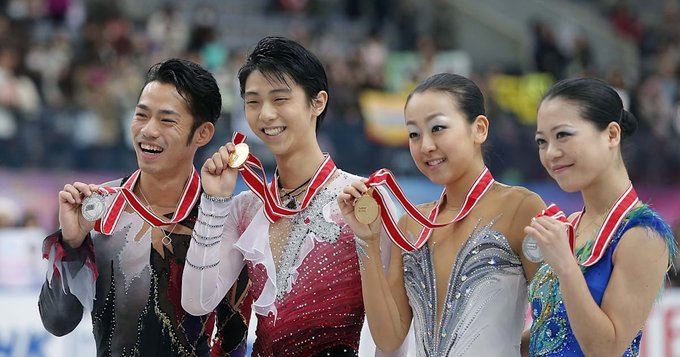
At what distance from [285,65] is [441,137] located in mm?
609

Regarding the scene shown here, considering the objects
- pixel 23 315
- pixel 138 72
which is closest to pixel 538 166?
pixel 138 72

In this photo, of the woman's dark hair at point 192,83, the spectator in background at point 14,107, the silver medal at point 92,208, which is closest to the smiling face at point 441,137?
the woman's dark hair at point 192,83

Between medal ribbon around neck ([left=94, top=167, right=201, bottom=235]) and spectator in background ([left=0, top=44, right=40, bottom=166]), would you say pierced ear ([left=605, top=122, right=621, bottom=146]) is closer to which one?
medal ribbon around neck ([left=94, top=167, right=201, bottom=235])

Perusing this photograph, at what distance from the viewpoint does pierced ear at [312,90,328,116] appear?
3.94 m

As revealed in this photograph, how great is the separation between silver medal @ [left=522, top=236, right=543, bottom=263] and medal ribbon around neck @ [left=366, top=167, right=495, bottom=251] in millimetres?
381

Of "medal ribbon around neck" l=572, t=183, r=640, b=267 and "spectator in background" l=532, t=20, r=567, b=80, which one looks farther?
"spectator in background" l=532, t=20, r=567, b=80

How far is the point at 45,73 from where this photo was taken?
11.5m

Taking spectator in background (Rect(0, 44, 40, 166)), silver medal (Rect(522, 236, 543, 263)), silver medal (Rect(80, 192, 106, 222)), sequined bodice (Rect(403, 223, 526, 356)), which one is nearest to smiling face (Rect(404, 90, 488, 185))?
sequined bodice (Rect(403, 223, 526, 356))

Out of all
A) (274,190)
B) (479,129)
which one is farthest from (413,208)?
(274,190)

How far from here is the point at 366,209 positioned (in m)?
3.57

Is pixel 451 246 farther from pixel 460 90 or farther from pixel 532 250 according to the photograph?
pixel 460 90

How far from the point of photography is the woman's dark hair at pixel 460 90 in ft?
12.3

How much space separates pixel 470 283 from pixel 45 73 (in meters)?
8.67

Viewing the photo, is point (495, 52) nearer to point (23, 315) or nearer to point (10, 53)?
point (10, 53)
